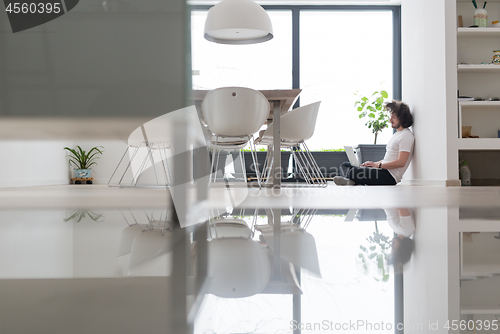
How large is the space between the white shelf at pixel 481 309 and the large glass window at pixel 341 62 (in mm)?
5165

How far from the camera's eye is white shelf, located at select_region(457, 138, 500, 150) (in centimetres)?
342

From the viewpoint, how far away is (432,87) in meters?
3.69

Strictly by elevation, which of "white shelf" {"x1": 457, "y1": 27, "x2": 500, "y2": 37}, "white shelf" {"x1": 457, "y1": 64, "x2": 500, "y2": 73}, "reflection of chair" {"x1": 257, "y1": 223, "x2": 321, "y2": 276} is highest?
"white shelf" {"x1": 457, "y1": 27, "x2": 500, "y2": 37}

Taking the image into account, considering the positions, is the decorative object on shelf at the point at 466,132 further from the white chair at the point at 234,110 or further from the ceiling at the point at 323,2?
the ceiling at the point at 323,2

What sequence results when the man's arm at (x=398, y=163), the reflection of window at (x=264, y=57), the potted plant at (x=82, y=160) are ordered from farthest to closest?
1. the reflection of window at (x=264, y=57)
2. the potted plant at (x=82, y=160)
3. the man's arm at (x=398, y=163)

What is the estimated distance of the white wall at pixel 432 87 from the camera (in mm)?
3416

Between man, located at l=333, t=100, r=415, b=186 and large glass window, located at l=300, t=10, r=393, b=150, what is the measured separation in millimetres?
1292

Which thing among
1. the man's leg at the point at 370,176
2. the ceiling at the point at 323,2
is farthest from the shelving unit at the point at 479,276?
the ceiling at the point at 323,2

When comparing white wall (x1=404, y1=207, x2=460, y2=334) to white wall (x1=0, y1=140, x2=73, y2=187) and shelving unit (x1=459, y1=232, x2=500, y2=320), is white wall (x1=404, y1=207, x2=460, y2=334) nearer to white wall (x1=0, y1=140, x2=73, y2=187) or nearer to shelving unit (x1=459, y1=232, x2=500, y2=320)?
shelving unit (x1=459, y1=232, x2=500, y2=320)

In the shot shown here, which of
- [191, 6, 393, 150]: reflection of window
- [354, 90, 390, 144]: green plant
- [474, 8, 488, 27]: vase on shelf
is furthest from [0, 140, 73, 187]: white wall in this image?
[474, 8, 488, 27]: vase on shelf

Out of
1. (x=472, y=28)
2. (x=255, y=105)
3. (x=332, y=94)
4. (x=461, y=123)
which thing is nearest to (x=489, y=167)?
(x=461, y=123)

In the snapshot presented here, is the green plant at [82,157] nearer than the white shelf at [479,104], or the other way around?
the white shelf at [479,104]

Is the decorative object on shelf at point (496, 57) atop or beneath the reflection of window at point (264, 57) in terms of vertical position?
beneath

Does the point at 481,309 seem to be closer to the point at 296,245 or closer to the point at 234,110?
the point at 296,245
